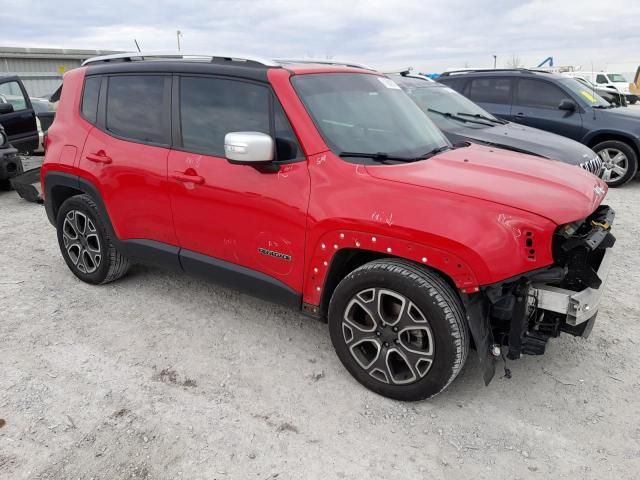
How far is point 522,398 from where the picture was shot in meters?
2.99

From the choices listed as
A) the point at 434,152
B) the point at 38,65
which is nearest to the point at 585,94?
the point at 434,152

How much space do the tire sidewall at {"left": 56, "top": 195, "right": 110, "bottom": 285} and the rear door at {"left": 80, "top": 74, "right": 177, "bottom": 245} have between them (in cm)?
23

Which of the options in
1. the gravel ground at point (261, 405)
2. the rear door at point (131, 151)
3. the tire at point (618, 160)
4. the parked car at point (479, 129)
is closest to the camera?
the gravel ground at point (261, 405)

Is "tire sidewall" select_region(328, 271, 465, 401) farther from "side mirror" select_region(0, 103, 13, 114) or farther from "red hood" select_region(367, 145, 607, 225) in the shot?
"side mirror" select_region(0, 103, 13, 114)

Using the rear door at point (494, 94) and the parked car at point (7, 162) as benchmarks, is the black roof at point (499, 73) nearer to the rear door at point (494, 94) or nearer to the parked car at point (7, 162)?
the rear door at point (494, 94)

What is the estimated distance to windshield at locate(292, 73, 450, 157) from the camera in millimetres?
3109

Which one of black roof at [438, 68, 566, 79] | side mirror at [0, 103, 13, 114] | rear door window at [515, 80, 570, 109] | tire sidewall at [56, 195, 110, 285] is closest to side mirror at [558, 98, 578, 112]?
rear door window at [515, 80, 570, 109]

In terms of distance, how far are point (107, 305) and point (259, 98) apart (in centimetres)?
218

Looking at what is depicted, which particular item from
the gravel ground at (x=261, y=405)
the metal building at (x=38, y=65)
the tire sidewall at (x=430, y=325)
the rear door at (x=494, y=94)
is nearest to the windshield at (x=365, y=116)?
the tire sidewall at (x=430, y=325)

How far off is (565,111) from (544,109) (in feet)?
1.08

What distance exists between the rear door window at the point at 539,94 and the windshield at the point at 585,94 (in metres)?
0.22

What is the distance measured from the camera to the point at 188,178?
11.2 feet

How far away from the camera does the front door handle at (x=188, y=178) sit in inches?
132

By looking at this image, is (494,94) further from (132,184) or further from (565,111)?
(132,184)
